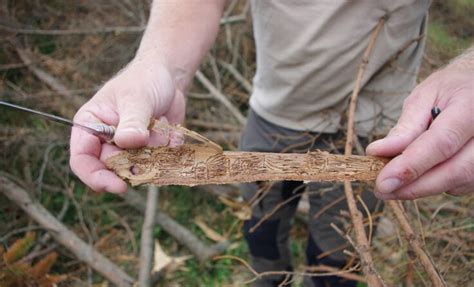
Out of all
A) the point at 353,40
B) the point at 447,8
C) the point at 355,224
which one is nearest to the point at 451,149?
the point at 355,224

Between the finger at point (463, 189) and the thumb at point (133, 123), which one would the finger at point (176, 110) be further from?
the finger at point (463, 189)

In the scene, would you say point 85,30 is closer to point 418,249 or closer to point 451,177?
point 418,249

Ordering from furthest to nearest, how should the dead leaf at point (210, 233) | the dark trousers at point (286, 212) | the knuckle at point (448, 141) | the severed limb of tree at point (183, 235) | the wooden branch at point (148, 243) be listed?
the dead leaf at point (210, 233) → the severed limb of tree at point (183, 235) → the wooden branch at point (148, 243) → the dark trousers at point (286, 212) → the knuckle at point (448, 141)

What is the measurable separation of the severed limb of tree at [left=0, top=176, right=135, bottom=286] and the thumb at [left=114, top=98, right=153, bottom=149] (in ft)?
4.57

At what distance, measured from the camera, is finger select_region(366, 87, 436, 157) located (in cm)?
90

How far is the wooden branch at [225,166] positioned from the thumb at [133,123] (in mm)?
56

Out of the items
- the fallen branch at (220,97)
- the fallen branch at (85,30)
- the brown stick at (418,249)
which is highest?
the fallen branch at (85,30)

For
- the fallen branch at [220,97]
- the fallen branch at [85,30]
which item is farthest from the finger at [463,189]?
the fallen branch at [85,30]

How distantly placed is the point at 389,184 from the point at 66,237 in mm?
1904

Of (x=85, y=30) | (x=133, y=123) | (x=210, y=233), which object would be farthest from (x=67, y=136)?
(x=133, y=123)

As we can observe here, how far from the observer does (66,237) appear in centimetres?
228

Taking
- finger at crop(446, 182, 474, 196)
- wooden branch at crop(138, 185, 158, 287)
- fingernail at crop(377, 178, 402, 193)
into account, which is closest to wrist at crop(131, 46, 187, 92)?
fingernail at crop(377, 178, 402, 193)

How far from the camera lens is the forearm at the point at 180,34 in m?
1.21

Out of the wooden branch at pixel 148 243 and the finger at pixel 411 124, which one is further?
the wooden branch at pixel 148 243
